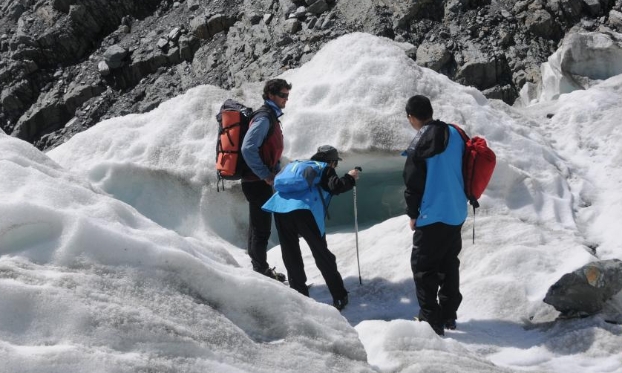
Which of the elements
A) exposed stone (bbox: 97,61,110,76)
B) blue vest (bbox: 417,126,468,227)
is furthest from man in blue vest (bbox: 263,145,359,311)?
exposed stone (bbox: 97,61,110,76)

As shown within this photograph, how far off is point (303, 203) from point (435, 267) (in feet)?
4.12

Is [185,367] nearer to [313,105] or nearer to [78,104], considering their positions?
[313,105]

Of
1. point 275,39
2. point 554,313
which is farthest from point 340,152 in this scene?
point 275,39

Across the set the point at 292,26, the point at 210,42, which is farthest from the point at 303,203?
the point at 210,42

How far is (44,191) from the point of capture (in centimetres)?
351

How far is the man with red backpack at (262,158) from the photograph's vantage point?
5879mm

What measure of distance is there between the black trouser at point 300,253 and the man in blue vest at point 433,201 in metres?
0.92

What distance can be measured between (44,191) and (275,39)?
21.5m

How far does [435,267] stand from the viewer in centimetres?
500

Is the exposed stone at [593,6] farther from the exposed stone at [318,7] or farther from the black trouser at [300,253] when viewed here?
the black trouser at [300,253]

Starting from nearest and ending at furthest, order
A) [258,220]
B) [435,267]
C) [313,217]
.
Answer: [435,267] < [313,217] < [258,220]

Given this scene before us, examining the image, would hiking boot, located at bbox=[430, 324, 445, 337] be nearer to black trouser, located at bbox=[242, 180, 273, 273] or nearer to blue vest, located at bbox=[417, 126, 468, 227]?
blue vest, located at bbox=[417, 126, 468, 227]

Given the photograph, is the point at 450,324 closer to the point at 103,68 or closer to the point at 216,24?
the point at 216,24

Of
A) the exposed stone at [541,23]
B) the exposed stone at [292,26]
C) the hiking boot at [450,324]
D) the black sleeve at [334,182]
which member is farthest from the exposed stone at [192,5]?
the hiking boot at [450,324]
